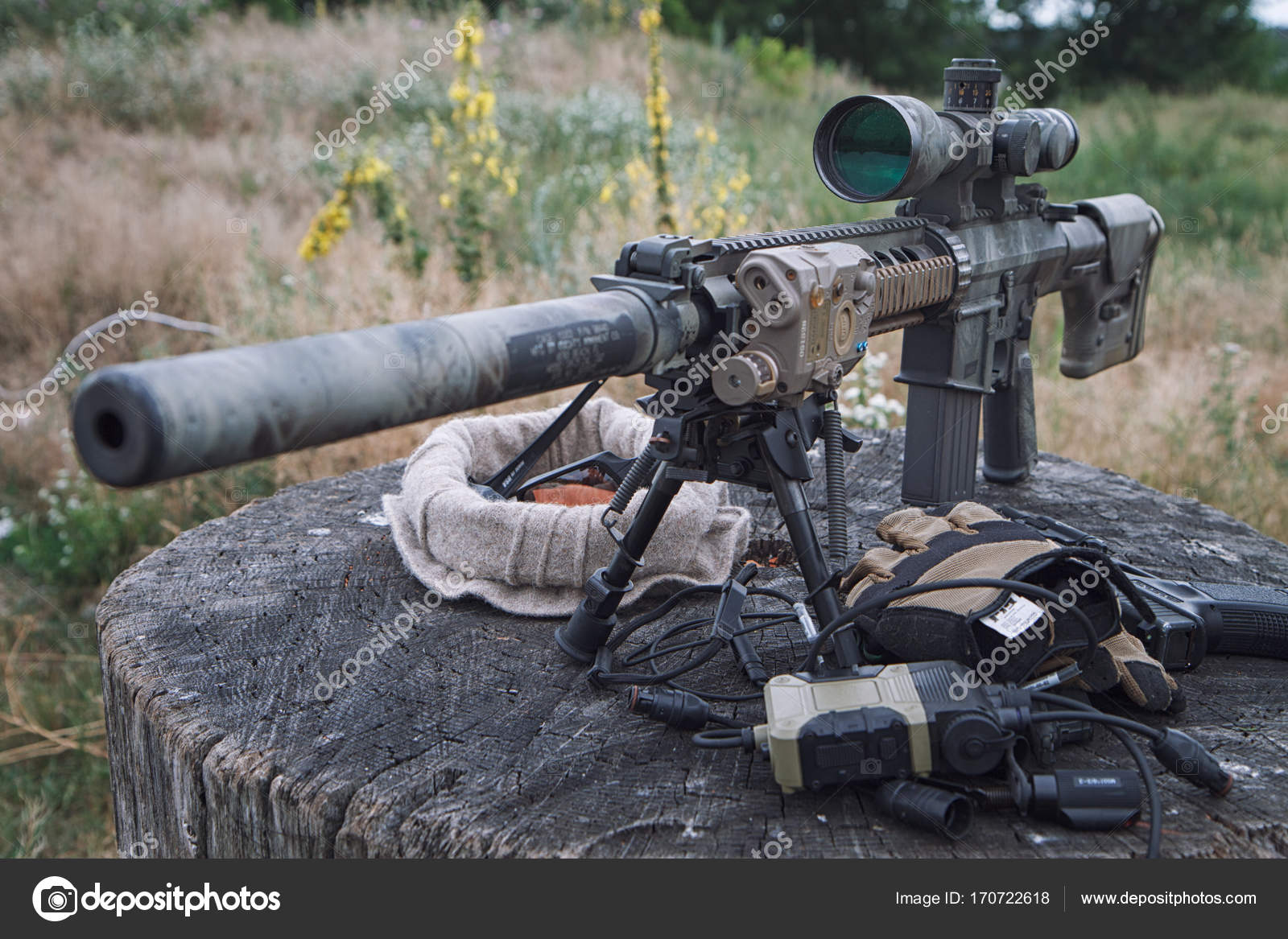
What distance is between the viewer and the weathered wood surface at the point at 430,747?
5.00ft

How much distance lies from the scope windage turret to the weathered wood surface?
0.86m

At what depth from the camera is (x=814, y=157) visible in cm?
223

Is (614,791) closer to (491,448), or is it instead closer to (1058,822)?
(1058,822)

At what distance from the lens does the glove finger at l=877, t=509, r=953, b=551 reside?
2.04 m

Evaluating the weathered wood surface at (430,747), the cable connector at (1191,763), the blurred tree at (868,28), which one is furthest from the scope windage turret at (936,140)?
the blurred tree at (868,28)

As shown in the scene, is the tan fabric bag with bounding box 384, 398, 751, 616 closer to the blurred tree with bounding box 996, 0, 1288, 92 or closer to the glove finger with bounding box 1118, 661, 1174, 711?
the glove finger with bounding box 1118, 661, 1174, 711

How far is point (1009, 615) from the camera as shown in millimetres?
1696

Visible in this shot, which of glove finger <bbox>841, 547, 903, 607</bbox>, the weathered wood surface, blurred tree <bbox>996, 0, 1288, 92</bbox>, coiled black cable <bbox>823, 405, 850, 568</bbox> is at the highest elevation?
blurred tree <bbox>996, 0, 1288, 92</bbox>

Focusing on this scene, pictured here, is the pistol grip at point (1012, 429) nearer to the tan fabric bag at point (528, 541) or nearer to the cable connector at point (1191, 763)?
the tan fabric bag at point (528, 541)

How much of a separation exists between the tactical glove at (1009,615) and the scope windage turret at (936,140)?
28.6 inches
